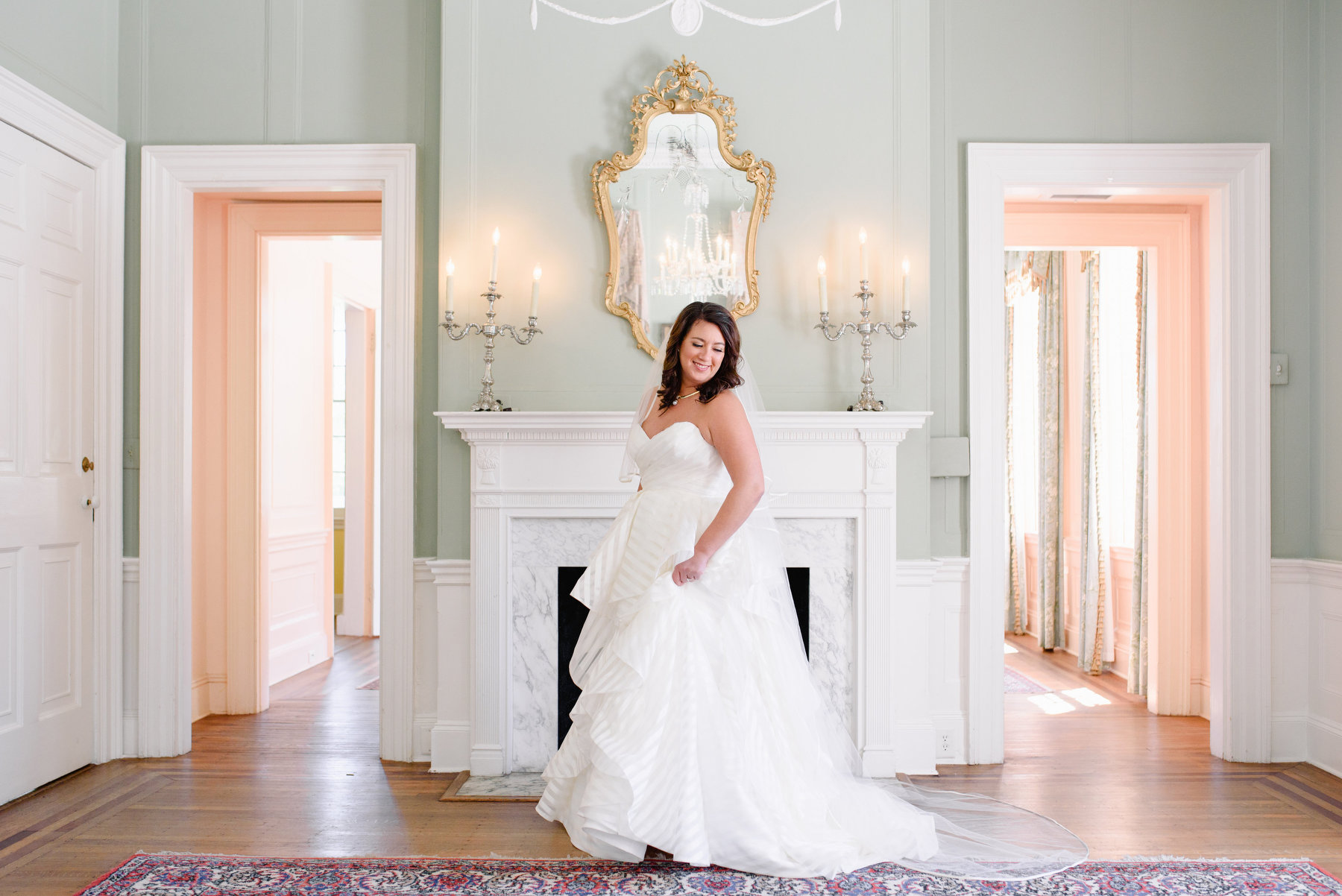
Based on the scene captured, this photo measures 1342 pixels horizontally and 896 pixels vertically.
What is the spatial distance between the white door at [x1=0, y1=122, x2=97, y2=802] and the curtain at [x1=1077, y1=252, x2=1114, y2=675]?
5.44m

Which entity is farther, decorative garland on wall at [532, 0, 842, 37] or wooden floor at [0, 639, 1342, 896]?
decorative garland on wall at [532, 0, 842, 37]

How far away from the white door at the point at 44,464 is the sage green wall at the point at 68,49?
0.28m

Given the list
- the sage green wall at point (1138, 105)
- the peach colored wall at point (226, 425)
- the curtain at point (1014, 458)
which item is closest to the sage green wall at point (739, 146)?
the sage green wall at point (1138, 105)

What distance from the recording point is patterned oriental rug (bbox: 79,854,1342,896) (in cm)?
256

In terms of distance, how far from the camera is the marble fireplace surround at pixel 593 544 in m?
3.67

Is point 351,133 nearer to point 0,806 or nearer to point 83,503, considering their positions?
point 83,503

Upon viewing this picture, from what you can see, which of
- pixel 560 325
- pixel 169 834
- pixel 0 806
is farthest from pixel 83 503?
pixel 560 325

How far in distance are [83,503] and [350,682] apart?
206cm

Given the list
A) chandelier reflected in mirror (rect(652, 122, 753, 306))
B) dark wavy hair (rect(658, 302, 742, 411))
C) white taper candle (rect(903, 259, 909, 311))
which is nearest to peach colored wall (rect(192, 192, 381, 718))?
chandelier reflected in mirror (rect(652, 122, 753, 306))

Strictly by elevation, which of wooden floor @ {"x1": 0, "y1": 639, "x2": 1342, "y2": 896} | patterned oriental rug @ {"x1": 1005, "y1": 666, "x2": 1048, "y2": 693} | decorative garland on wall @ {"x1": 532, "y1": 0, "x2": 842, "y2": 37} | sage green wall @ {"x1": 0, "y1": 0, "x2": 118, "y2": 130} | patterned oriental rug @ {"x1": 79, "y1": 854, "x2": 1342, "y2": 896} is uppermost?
decorative garland on wall @ {"x1": 532, "y1": 0, "x2": 842, "y2": 37}

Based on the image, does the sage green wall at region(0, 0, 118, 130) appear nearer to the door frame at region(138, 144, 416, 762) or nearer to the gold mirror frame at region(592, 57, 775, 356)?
the door frame at region(138, 144, 416, 762)

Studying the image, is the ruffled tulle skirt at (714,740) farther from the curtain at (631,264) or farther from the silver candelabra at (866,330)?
the curtain at (631,264)

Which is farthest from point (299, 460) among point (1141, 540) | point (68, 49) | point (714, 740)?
point (1141, 540)

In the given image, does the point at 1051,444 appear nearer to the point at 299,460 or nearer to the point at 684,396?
the point at 684,396
